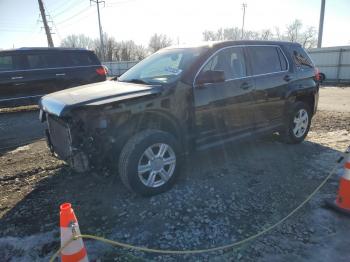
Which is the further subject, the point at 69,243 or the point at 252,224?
the point at 252,224

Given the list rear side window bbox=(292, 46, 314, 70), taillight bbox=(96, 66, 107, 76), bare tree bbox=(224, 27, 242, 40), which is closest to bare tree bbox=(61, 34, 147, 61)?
bare tree bbox=(224, 27, 242, 40)

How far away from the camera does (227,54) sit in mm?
4453

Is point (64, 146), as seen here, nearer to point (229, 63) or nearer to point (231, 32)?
point (229, 63)

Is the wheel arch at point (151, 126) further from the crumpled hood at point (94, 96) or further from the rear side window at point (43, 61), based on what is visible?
the rear side window at point (43, 61)

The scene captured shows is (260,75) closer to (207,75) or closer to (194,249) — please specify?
(207,75)

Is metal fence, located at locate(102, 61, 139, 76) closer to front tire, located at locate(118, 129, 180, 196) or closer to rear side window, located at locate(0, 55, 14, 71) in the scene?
rear side window, located at locate(0, 55, 14, 71)

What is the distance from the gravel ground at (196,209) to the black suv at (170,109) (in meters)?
0.47

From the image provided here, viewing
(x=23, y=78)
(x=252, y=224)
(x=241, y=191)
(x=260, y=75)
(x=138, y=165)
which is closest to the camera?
(x=252, y=224)

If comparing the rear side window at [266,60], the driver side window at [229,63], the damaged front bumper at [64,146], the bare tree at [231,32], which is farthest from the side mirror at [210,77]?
the bare tree at [231,32]

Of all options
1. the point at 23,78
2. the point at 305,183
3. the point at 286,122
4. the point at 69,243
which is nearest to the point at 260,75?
the point at 286,122

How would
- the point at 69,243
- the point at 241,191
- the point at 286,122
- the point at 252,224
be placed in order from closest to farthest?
the point at 69,243, the point at 252,224, the point at 241,191, the point at 286,122

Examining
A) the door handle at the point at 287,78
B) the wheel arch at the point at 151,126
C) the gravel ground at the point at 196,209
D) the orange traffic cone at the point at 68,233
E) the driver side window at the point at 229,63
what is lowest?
the gravel ground at the point at 196,209

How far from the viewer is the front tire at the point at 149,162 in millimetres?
3492

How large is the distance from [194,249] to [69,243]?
1.28m
